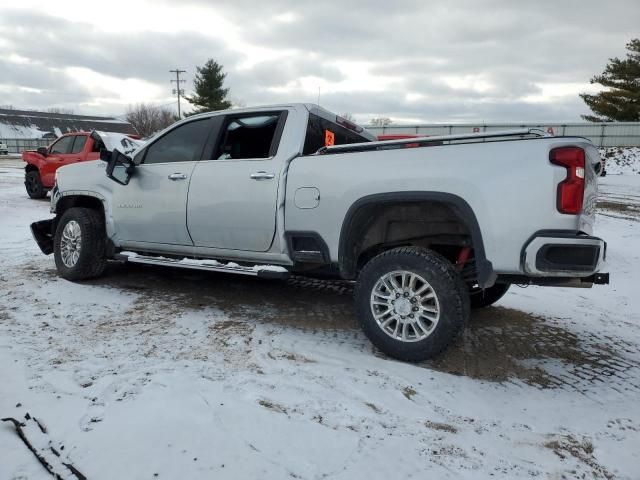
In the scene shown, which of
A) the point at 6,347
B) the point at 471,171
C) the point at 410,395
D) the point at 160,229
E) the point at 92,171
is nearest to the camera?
the point at 410,395

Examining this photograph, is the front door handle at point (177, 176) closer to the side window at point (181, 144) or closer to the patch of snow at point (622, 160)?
the side window at point (181, 144)

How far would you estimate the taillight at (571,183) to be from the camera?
2.74 meters

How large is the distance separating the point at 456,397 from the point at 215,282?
3217 millimetres

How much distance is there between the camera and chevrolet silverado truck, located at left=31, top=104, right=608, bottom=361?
9.29ft

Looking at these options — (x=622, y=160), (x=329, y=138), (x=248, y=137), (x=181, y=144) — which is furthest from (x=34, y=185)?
(x=622, y=160)

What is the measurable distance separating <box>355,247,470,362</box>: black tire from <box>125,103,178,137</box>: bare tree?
7132cm

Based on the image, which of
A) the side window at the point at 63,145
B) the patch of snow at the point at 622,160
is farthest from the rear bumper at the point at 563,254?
the patch of snow at the point at 622,160

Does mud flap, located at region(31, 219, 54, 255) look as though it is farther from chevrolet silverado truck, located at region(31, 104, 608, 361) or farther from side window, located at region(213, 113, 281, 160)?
side window, located at region(213, 113, 281, 160)

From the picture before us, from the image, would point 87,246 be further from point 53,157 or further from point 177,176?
point 53,157

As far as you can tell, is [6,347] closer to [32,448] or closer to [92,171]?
[32,448]

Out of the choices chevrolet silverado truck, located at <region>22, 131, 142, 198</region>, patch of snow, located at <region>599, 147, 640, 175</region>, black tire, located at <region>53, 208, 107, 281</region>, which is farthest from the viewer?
patch of snow, located at <region>599, 147, 640, 175</region>

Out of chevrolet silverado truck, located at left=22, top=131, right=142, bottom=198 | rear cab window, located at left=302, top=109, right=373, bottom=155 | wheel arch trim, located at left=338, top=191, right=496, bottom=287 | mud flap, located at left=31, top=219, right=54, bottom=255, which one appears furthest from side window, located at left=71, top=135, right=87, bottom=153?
wheel arch trim, located at left=338, top=191, right=496, bottom=287

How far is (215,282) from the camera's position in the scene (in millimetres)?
5289

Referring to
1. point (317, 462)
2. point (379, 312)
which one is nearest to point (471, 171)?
point (379, 312)
